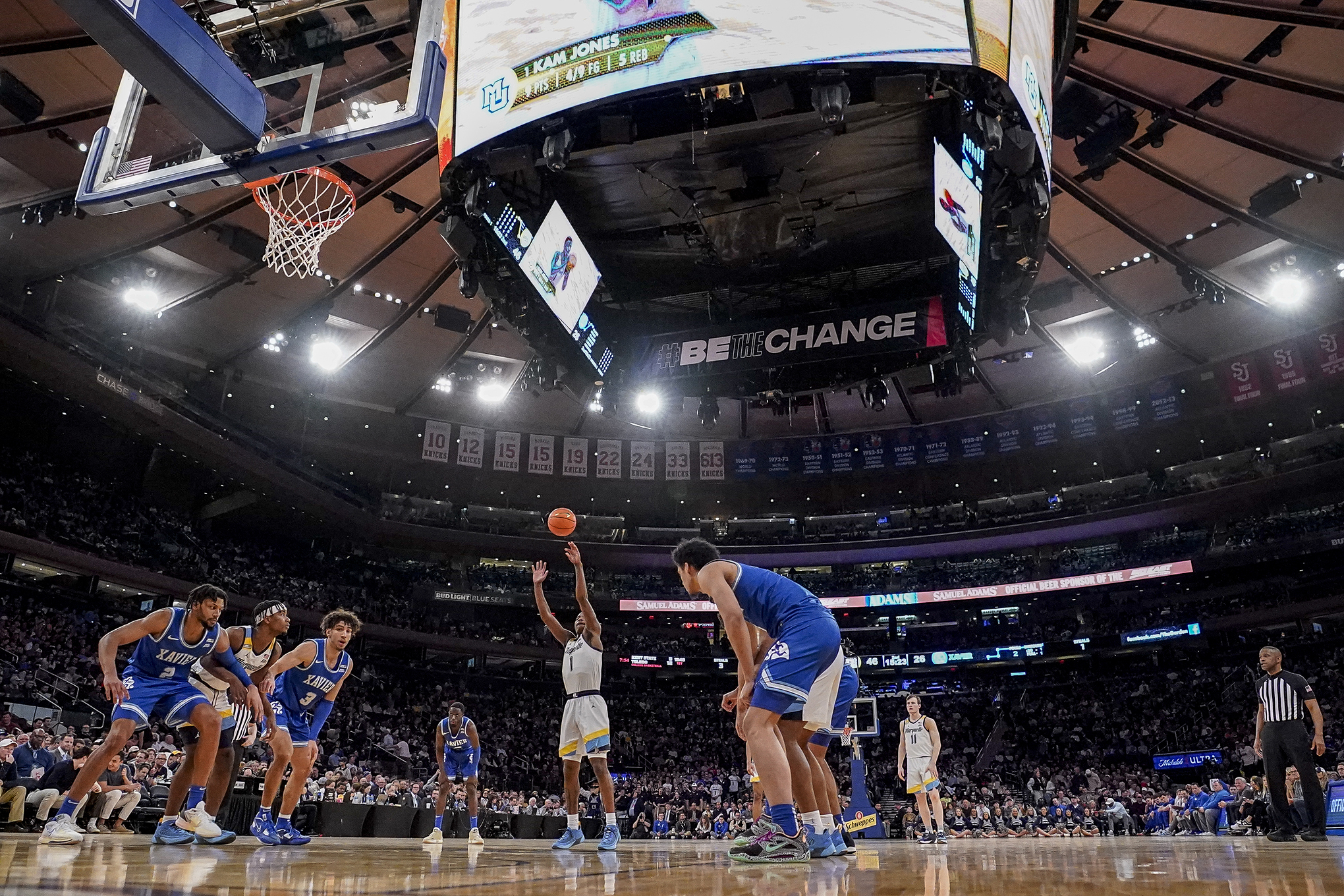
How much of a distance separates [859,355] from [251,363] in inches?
851

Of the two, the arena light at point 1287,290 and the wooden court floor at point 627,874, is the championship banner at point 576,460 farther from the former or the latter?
the wooden court floor at point 627,874

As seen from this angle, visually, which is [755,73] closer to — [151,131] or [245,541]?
[151,131]

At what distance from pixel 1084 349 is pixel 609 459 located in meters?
17.0

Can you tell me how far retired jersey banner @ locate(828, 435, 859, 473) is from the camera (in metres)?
34.3

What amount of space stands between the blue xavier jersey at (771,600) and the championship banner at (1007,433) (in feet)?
96.5

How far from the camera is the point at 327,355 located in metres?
24.3

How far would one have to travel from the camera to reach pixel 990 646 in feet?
103

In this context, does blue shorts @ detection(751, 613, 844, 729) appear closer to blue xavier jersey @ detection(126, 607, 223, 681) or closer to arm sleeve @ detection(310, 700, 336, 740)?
blue xavier jersey @ detection(126, 607, 223, 681)

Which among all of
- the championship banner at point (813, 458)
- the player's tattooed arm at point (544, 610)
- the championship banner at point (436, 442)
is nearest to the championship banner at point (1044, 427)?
the championship banner at point (813, 458)

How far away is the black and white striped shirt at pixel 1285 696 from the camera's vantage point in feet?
28.6

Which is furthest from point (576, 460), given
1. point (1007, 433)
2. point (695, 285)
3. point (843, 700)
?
point (843, 700)

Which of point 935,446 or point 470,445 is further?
point 935,446

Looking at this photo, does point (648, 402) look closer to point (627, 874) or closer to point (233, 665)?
point (233, 665)

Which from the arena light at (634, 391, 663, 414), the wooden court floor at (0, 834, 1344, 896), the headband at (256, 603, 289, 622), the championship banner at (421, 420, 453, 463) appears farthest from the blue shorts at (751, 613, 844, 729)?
the championship banner at (421, 420, 453, 463)
